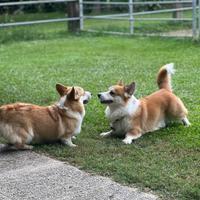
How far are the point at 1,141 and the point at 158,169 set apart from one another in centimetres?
187

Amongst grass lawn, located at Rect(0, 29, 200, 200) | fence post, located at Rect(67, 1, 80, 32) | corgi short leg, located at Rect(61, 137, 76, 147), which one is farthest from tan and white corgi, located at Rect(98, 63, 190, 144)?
fence post, located at Rect(67, 1, 80, 32)

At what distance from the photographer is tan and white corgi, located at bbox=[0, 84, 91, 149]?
5.18 m

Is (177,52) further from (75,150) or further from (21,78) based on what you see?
(75,150)

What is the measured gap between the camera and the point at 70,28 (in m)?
15.9

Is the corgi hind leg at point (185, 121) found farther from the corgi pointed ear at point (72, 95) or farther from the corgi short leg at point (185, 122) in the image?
the corgi pointed ear at point (72, 95)

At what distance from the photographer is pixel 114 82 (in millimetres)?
8578

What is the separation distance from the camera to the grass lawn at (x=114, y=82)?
4.55 m

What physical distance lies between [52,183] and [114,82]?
14.2 feet

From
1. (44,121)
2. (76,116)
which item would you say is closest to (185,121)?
(76,116)

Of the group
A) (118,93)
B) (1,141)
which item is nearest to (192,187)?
(118,93)

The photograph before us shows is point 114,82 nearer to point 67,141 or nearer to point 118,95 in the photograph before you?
point 118,95

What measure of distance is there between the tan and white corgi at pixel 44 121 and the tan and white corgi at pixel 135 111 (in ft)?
1.03

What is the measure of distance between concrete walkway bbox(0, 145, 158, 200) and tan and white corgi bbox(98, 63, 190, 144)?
0.96m

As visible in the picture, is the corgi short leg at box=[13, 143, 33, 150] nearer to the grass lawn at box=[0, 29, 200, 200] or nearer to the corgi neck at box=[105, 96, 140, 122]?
the grass lawn at box=[0, 29, 200, 200]
